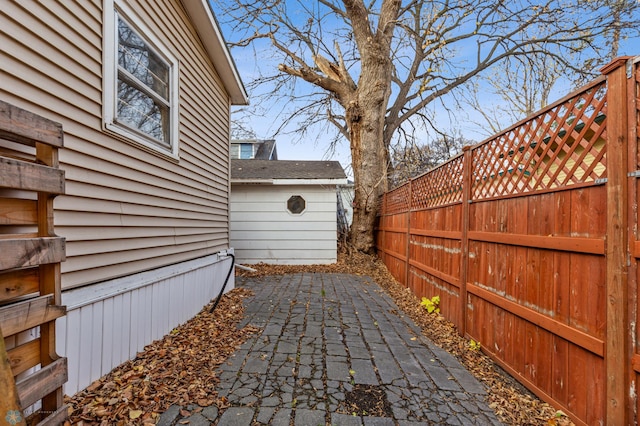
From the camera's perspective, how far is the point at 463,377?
2.58 metres

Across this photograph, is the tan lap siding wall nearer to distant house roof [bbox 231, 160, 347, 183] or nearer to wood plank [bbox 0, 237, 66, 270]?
wood plank [bbox 0, 237, 66, 270]

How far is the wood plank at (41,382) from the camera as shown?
1.34 m

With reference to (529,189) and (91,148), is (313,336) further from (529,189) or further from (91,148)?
(91,148)

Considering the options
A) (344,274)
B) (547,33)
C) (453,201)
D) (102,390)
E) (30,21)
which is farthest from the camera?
(547,33)

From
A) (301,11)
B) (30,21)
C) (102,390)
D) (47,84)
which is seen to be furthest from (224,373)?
(301,11)

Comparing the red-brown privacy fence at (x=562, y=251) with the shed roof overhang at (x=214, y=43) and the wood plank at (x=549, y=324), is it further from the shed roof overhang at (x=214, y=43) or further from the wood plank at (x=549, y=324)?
the shed roof overhang at (x=214, y=43)

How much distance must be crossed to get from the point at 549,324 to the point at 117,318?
342 cm

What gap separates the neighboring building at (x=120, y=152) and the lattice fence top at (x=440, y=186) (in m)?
3.55

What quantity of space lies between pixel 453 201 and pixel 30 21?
4.18 meters

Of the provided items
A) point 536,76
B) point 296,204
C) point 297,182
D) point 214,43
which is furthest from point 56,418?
point 536,76

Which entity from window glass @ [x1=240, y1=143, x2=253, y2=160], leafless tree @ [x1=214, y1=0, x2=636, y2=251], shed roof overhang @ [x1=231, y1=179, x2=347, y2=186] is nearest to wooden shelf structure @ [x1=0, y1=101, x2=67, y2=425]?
shed roof overhang @ [x1=231, y1=179, x2=347, y2=186]

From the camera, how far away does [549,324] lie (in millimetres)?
2121

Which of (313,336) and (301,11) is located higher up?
(301,11)

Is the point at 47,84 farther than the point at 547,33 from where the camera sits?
No
